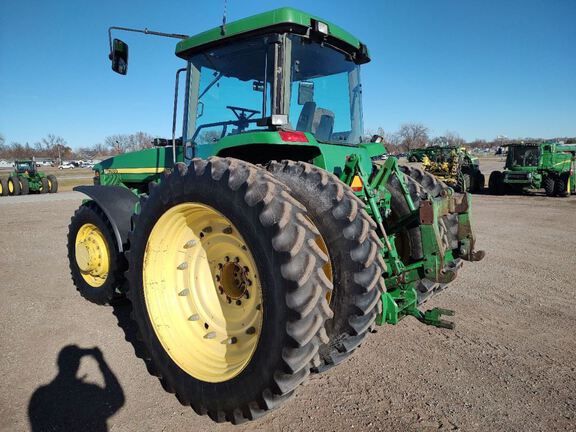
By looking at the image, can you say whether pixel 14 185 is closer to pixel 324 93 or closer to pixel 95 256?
pixel 95 256

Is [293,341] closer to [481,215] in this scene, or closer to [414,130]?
[481,215]

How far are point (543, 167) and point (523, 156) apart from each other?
0.96 metres

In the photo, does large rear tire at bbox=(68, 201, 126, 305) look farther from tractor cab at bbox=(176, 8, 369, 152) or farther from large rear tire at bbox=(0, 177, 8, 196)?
large rear tire at bbox=(0, 177, 8, 196)

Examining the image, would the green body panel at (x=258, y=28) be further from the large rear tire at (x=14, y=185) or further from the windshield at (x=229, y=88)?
the large rear tire at (x=14, y=185)

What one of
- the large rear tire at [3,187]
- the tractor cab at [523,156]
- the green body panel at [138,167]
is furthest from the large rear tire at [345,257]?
the large rear tire at [3,187]

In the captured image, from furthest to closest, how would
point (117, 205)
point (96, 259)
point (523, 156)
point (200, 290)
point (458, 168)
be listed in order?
point (458, 168) → point (523, 156) → point (96, 259) → point (117, 205) → point (200, 290)

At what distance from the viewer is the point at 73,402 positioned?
98.8 inches

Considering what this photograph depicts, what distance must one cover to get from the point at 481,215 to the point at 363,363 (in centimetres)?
963

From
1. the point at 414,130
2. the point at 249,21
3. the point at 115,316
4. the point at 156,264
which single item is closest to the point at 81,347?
the point at 115,316

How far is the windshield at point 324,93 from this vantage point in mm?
3191

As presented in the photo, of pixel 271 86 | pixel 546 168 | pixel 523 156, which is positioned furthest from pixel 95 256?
pixel 523 156

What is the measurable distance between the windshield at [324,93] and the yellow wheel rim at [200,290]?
1.27 m

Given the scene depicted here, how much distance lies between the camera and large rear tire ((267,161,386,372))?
221cm

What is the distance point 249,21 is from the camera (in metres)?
2.92
